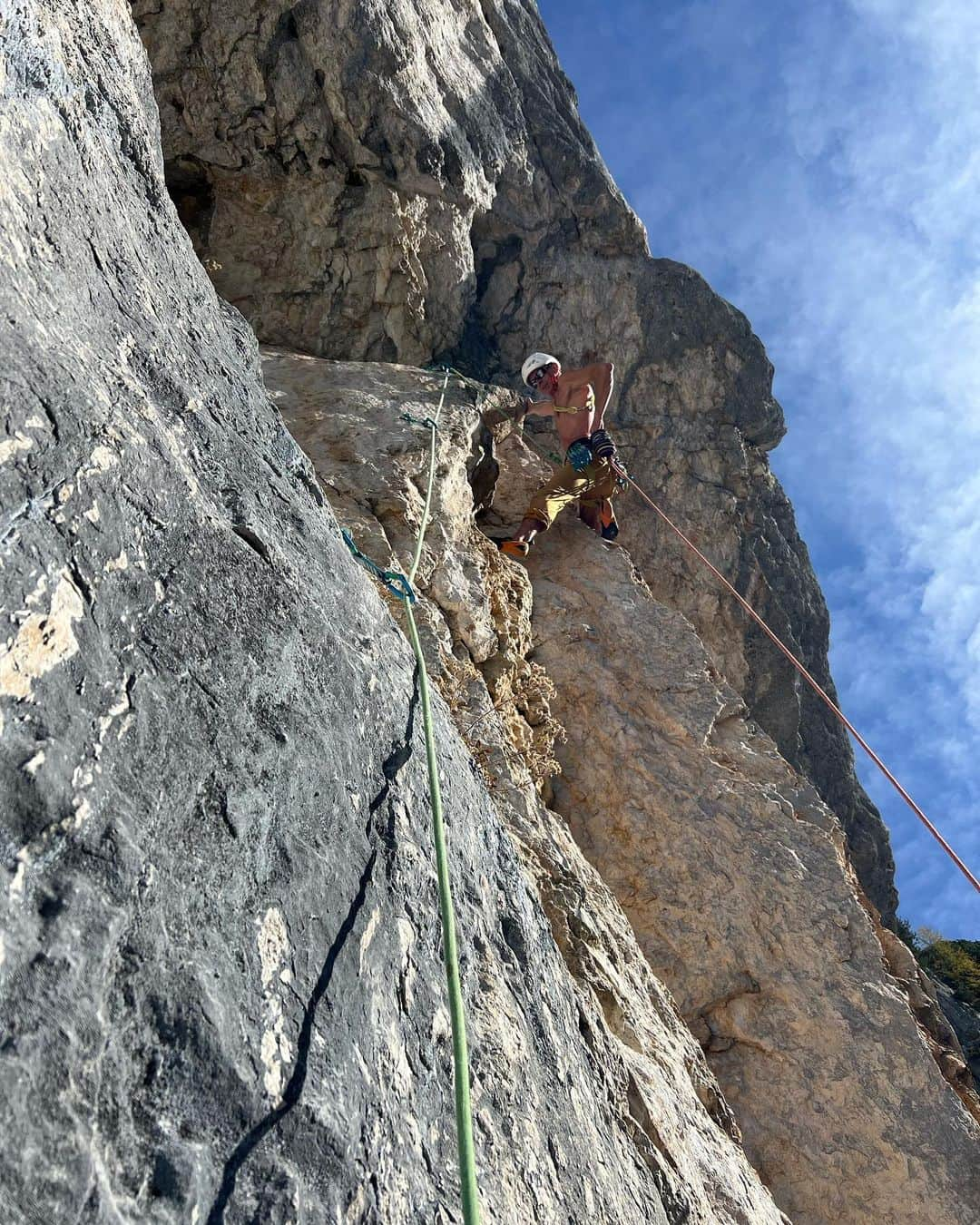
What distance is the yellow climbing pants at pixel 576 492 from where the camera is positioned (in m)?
6.85

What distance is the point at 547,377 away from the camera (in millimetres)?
7961

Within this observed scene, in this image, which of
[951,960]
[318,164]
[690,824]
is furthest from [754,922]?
[951,960]

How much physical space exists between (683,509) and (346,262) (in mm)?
4192

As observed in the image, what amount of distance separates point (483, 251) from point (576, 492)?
3626 mm

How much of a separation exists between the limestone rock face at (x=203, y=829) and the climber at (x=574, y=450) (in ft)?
12.7

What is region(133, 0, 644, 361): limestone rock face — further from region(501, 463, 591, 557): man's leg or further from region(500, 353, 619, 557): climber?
region(501, 463, 591, 557): man's leg

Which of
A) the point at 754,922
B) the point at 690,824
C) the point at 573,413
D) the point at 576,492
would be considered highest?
the point at 573,413

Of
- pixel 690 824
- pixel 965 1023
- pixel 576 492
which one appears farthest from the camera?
pixel 965 1023

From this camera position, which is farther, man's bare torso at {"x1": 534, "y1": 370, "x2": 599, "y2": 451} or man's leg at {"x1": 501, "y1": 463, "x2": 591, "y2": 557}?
man's bare torso at {"x1": 534, "y1": 370, "x2": 599, "y2": 451}

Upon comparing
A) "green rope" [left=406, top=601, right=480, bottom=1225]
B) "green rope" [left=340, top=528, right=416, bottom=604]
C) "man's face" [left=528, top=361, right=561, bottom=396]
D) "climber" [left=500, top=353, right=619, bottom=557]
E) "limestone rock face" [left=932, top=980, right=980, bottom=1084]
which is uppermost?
"man's face" [left=528, top=361, right=561, bottom=396]

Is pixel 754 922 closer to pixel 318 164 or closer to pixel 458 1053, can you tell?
pixel 458 1053

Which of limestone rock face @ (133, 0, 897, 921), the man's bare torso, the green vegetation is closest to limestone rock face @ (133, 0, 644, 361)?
limestone rock face @ (133, 0, 897, 921)

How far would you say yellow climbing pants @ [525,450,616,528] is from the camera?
6848mm

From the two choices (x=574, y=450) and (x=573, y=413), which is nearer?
(x=574, y=450)
